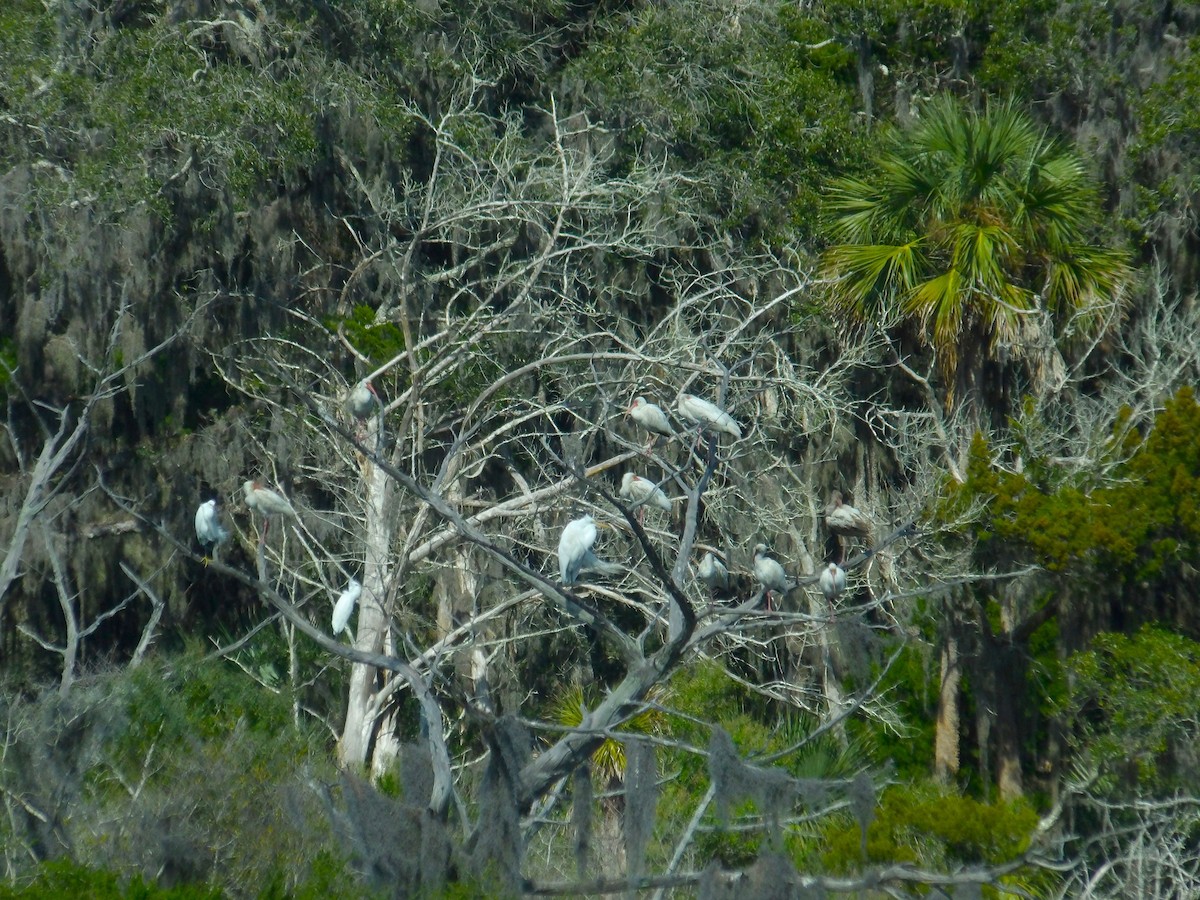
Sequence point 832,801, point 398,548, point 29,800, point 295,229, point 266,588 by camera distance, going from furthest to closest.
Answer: point 295,229 < point 398,548 < point 832,801 < point 29,800 < point 266,588

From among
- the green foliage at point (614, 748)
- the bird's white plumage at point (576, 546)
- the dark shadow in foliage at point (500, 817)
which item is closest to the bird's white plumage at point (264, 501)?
the bird's white plumage at point (576, 546)

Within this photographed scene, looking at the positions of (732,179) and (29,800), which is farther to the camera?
(732,179)

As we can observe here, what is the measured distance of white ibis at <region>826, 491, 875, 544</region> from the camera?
37.9 ft

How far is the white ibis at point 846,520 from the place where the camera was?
11.5 m

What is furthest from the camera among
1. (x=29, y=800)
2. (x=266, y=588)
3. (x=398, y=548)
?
(x=398, y=548)

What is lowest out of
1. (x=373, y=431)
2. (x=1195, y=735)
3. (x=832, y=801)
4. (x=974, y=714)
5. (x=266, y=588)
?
(x=974, y=714)

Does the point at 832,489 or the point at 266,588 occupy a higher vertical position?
the point at 266,588

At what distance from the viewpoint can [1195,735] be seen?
35.9 feet

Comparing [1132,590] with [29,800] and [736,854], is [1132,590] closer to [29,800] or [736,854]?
[736,854]

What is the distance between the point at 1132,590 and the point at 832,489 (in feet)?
11.8

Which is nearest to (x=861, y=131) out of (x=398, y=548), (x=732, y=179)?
(x=732, y=179)

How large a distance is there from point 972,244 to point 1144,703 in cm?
431

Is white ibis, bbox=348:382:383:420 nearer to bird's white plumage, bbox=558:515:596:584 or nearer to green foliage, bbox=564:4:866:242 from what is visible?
bird's white plumage, bbox=558:515:596:584

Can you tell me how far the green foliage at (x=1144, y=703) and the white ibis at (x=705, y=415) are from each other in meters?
4.88
